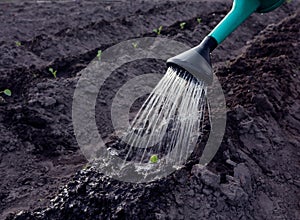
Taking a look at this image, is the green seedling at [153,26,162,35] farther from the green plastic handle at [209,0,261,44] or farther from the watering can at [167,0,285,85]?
the green plastic handle at [209,0,261,44]

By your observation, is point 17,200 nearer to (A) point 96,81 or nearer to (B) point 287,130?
(A) point 96,81

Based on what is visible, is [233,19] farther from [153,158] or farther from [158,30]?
[158,30]

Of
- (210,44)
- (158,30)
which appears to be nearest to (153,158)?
(210,44)

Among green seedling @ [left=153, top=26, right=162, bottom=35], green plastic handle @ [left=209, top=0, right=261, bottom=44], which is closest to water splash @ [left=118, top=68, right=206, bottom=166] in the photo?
green plastic handle @ [left=209, top=0, right=261, bottom=44]

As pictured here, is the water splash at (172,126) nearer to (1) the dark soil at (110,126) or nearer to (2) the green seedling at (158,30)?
(1) the dark soil at (110,126)

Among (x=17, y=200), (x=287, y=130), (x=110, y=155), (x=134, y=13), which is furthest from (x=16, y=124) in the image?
(x=134, y=13)

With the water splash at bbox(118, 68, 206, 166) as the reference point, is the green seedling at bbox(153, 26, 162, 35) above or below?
above

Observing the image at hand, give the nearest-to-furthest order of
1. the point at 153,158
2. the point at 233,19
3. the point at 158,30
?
1. the point at 153,158
2. the point at 233,19
3. the point at 158,30

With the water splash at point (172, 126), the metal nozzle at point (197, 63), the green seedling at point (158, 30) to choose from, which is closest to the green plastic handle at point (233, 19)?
the metal nozzle at point (197, 63)

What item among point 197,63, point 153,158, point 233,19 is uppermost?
point 233,19
